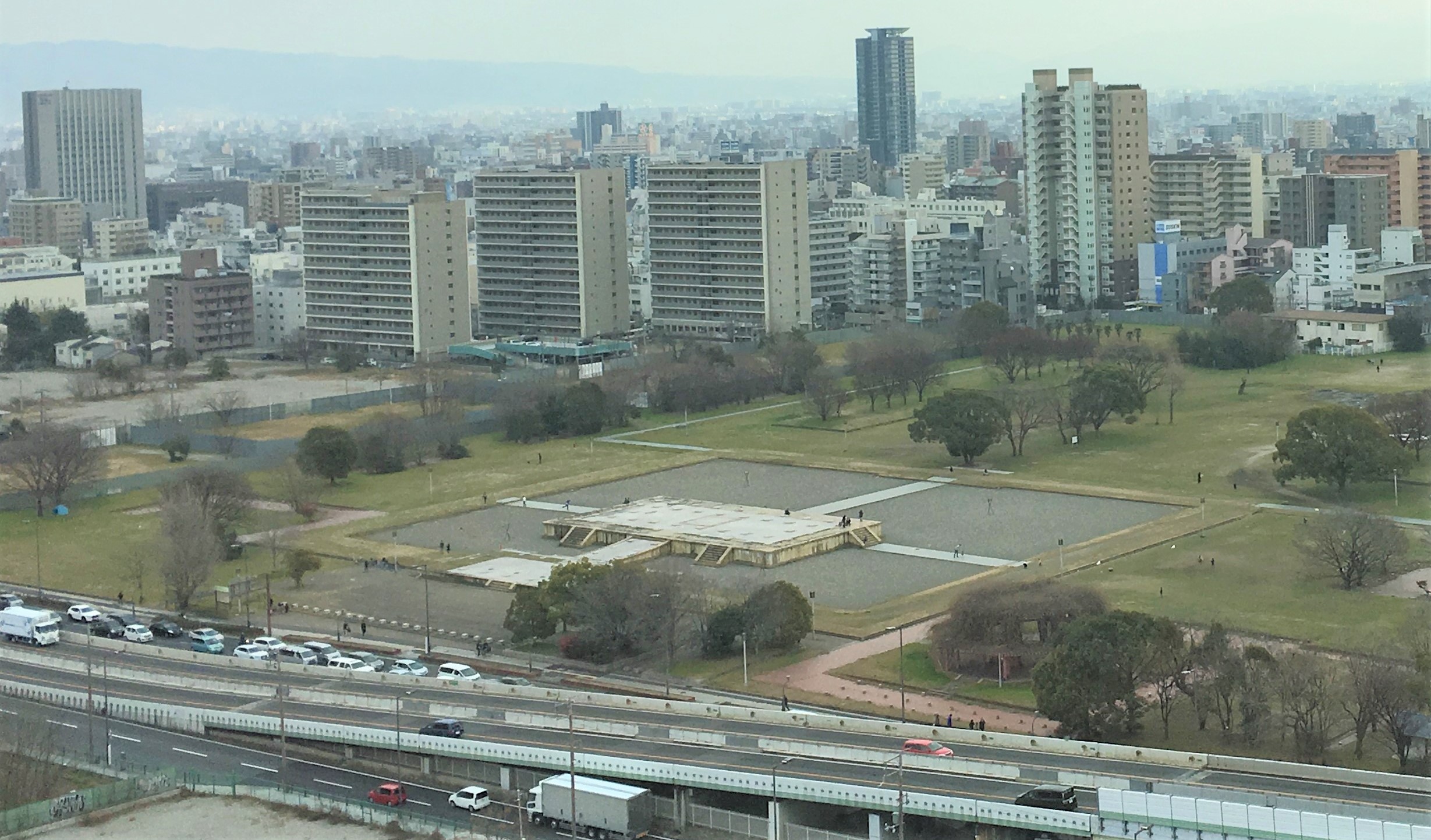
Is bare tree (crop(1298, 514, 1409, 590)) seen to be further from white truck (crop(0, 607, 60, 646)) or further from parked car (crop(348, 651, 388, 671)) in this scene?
white truck (crop(0, 607, 60, 646))

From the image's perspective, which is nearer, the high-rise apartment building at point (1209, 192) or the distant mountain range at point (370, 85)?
the high-rise apartment building at point (1209, 192)

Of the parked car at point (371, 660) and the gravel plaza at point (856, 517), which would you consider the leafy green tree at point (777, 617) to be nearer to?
the gravel plaza at point (856, 517)

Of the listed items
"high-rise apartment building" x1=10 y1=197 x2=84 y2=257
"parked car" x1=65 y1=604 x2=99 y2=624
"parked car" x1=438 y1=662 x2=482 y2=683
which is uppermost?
"high-rise apartment building" x1=10 y1=197 x2=84 y2=257

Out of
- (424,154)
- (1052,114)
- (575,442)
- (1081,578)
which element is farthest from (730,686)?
(424,154)

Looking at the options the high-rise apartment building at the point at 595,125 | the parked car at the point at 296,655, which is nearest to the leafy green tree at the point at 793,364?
the parked car at the point at 296,655

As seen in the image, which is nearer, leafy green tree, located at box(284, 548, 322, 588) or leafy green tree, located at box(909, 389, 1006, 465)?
leafy green tree, located at box(284, 548, 322, 588)

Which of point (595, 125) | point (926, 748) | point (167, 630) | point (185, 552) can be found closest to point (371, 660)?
point (167, 630)

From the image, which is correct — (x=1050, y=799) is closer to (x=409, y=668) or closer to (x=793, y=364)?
(x=409, y=668)

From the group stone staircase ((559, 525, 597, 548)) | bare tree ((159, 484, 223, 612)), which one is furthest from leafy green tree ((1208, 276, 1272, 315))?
bare tree ((159, 484, 223, 612))
